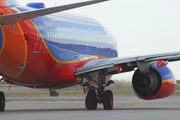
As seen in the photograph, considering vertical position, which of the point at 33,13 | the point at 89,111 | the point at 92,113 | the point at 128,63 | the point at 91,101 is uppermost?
the point at 33,13

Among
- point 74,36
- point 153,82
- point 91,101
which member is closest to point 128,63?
point 153,82

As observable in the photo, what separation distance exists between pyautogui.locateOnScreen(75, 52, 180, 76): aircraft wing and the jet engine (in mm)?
698

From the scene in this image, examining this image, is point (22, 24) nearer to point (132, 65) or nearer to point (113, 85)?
point (132, 65)

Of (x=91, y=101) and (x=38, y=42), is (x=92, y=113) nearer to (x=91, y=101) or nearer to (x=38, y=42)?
(x=91, y=101)

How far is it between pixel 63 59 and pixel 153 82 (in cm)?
457

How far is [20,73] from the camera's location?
1920 centimetres

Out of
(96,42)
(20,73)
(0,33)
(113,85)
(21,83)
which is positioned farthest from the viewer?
(113,85)

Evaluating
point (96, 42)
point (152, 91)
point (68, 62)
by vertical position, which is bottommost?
point (152, 91)

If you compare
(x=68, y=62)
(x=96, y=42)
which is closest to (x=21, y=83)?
(x=68, y=62)

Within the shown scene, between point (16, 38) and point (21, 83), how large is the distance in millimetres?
3809

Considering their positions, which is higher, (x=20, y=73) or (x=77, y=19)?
(x=77, y=19)

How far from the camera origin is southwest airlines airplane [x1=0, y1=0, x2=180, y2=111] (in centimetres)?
1791

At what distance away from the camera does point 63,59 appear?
2109 cm

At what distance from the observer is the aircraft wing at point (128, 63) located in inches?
745
